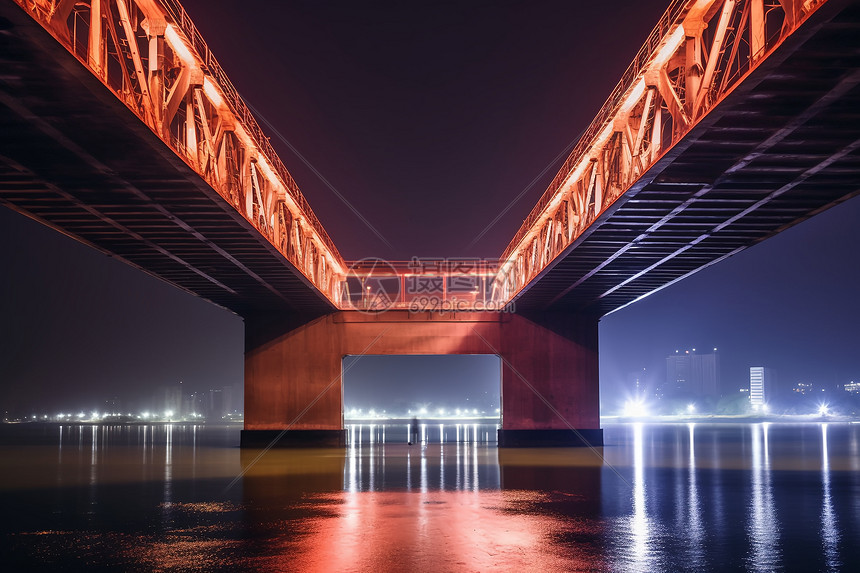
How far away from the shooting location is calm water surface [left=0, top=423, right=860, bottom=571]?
42.0 feet

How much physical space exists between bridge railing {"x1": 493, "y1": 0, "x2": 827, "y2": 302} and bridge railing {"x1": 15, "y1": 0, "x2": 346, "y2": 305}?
1029cm

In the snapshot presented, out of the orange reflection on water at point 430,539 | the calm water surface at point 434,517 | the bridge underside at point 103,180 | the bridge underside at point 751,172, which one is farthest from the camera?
the bridge underside at point 103,180

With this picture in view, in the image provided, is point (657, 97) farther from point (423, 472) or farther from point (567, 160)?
point (423, 472)

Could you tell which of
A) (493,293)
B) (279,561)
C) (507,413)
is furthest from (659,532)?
(493,293)

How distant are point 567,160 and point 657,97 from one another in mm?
7587

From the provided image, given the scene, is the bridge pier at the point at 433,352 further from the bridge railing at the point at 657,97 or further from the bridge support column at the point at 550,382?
the bridge railing at the point at 657,97

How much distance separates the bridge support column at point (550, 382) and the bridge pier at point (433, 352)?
2.1 inches

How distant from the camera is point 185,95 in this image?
1952 cm

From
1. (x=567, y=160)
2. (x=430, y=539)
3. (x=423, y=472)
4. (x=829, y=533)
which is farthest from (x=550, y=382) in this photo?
(x=430, y=539)

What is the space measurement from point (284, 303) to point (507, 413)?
13370 millimetres

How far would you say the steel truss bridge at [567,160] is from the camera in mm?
14055

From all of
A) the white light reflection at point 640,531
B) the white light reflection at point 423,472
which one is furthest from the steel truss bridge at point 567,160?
the white light reflection at point 423,472

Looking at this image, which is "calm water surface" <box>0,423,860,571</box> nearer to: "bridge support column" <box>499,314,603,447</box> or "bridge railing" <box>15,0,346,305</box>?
"bridge railing" <box>15,0,346,305</box>

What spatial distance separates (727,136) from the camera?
56.5ft
